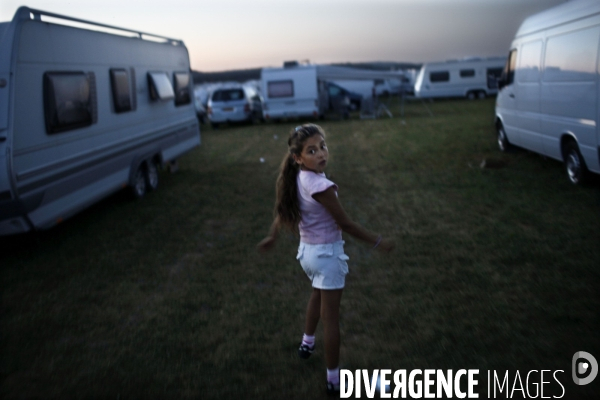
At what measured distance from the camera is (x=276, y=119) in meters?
26.9

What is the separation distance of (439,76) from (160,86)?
30342mm

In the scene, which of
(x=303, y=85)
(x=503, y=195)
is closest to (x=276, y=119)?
(x=303, y=85)

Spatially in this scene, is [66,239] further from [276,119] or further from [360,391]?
[276,119]

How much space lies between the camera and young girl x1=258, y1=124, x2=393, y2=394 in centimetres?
328

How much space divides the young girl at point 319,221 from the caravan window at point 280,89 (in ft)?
72.8

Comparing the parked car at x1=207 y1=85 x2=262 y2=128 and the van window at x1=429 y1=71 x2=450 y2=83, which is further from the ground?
the van window at x1=429 y1=71 x2=450 y2=83

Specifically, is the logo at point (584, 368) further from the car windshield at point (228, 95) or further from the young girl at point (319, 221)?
the car windshield at point (228, 95)

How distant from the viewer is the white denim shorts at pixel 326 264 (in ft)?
11.0

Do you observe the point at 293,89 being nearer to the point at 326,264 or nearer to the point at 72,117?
the point at 72,117

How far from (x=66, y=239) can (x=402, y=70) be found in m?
47.9

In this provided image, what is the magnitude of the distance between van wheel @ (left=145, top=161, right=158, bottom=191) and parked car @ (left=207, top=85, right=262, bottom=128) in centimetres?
1444

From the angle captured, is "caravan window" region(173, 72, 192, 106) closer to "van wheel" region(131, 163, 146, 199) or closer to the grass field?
"van wheel" region(131, 163, 146, 199)

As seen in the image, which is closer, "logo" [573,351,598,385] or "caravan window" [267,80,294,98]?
"logo" [573,351,598,385]

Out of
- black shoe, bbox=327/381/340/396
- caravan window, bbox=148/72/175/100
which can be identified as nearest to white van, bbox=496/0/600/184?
black shoe, bbox=327/381/340/396
